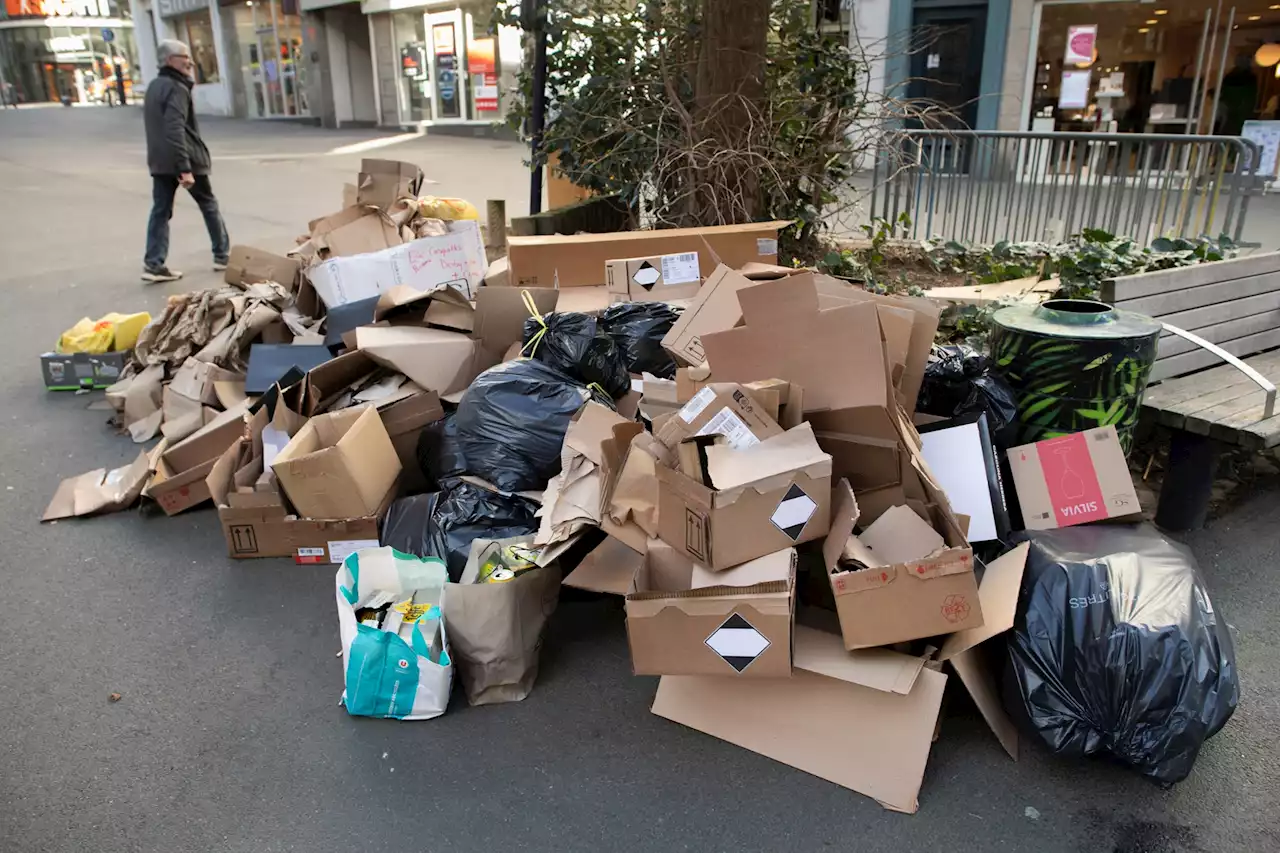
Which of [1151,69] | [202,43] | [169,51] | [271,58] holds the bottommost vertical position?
[1151,69]

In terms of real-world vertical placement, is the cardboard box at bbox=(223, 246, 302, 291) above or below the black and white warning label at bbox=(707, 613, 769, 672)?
above

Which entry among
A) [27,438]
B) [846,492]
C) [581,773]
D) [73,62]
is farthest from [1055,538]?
[73,62]

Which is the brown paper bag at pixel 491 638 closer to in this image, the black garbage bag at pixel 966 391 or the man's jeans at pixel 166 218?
the black garbage bag at pixel 966 391

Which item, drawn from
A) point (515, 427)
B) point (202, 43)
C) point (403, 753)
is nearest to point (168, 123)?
point (515, 427)

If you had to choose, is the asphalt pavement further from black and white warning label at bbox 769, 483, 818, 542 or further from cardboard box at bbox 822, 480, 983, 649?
black and white warning label at bbox 769, 483, 818, 542

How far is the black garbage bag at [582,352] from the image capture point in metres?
3.79

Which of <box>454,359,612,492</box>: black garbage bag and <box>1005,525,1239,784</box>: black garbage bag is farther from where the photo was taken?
<box>454,359,612,492</box>: black garbage bag

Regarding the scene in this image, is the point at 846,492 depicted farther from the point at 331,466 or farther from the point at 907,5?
the point at 907,5

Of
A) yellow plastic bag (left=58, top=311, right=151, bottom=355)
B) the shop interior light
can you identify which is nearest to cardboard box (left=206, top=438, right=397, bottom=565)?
yellow plastic bag (left=58, top=311, right=151, bottom=355)

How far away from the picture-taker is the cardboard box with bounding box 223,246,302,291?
5.61 metres

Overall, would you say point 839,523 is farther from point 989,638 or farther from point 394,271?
point 394,271

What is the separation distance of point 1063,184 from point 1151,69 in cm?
647

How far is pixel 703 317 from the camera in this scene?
358cm

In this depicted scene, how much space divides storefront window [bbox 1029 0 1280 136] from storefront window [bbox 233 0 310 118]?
20962 mm
